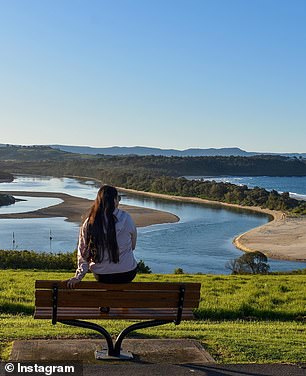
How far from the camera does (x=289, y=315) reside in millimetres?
10422

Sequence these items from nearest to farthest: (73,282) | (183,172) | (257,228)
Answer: (73,282) → (257,228) → (183,172)

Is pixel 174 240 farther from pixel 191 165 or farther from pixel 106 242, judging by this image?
pixel 191 165

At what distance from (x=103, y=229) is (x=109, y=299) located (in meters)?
0.63

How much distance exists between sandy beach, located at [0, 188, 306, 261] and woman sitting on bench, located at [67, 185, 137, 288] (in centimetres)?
3458

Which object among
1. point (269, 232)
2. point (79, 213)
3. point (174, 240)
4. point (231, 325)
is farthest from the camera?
point (79, 213)

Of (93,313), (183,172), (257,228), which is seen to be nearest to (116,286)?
(93,313)

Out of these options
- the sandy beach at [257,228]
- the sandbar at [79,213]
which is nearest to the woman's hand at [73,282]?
the sandy beach at [257,228]

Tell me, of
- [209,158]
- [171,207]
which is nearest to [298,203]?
[171,207]

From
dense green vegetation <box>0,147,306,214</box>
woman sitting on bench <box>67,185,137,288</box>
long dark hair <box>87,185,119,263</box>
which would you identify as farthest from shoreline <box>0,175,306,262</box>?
long dark hair <box>87,185,119,263</box>

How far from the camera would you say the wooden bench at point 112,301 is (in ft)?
18.5

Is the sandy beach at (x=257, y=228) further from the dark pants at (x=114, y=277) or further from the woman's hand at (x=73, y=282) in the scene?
the woman's hand at (x=73, y=282)

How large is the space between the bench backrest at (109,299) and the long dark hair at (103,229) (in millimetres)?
289

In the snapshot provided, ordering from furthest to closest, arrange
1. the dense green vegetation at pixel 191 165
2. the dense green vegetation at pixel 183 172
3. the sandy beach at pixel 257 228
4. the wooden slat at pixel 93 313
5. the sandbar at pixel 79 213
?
the dense green vegetation at pixel 191 165 < the dense green vegetation at pixel 183 172 < the sandbar at pixel 79 213 < the sandy beach at pixel 257 228 < the wooden slat at pixel 93 313

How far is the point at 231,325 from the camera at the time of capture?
8555mm
